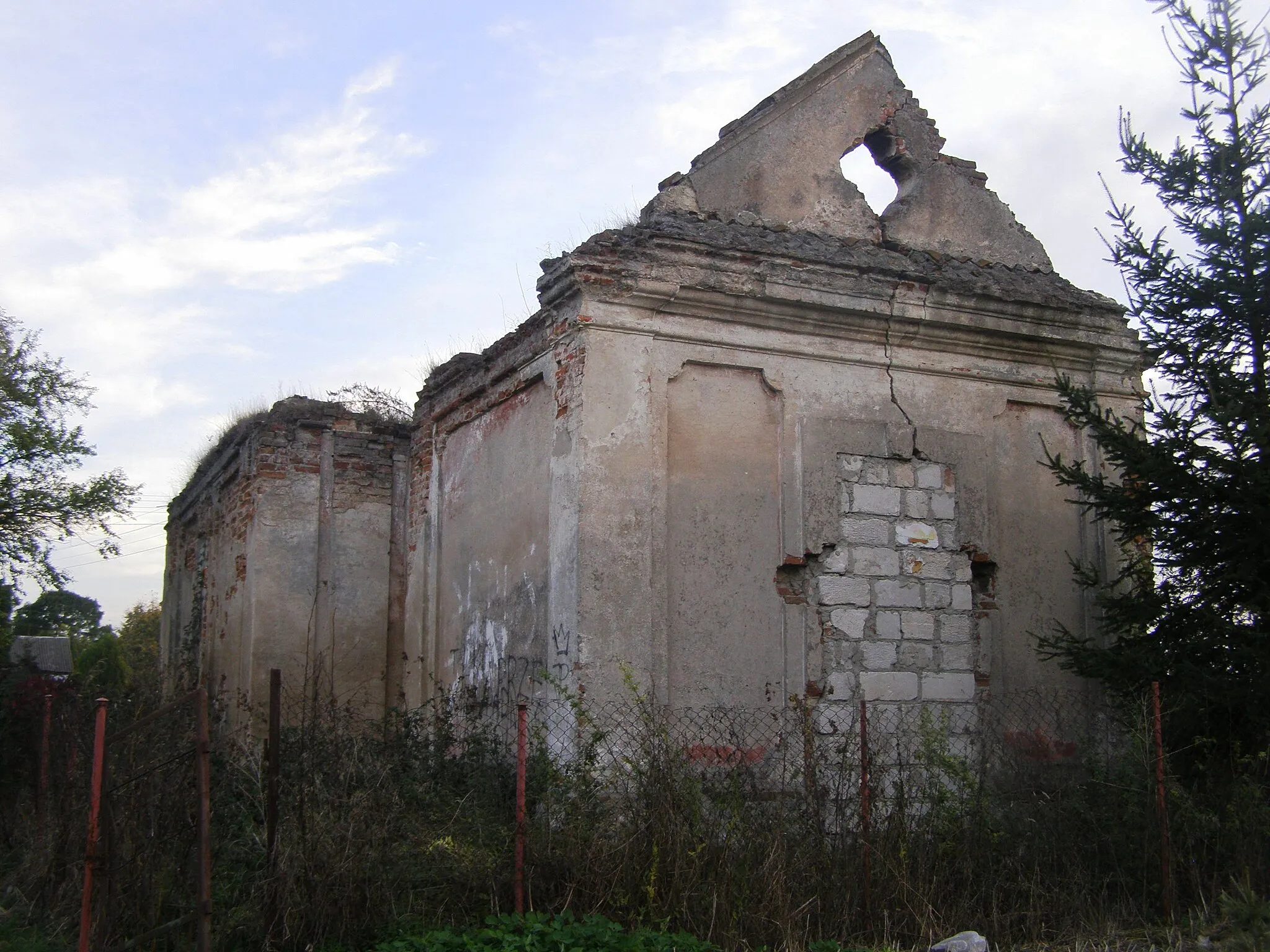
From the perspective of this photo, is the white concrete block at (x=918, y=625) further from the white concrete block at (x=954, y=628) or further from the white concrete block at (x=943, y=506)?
the white concrete block at (x=943, y=506)

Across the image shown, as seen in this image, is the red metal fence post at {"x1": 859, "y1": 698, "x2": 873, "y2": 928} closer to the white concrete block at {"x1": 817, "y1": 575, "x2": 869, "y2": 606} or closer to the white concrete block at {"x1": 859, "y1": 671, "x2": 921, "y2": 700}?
the white concrete block at {"x1": 859, "y1": 671, "x2": 921, "y2": 700}

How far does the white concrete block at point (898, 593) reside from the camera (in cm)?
863

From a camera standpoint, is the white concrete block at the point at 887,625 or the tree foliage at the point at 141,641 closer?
the white concrete block at the point at 887,625

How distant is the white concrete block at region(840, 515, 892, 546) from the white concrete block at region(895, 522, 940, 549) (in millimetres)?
104

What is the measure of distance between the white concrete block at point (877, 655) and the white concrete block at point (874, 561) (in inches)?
20.1

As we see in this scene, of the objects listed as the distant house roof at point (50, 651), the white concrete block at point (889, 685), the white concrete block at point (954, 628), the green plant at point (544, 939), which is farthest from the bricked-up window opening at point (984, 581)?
the distant house roof at point (50, 651)

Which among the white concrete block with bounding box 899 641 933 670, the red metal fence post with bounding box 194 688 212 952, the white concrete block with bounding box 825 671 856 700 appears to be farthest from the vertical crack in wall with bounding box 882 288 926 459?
the red metal fence post with bounding box 194 688 212 952

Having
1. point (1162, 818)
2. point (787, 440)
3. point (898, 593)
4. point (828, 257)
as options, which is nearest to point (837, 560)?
point (898, 593)

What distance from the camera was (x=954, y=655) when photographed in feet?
28.9

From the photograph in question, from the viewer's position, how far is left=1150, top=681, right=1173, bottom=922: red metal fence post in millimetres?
6711

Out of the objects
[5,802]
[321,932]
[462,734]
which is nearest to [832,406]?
[462,734]

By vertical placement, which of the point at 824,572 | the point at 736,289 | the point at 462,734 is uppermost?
the point at 736,289

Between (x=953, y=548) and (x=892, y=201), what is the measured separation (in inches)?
116

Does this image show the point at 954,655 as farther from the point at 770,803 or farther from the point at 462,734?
the point at 462,734
